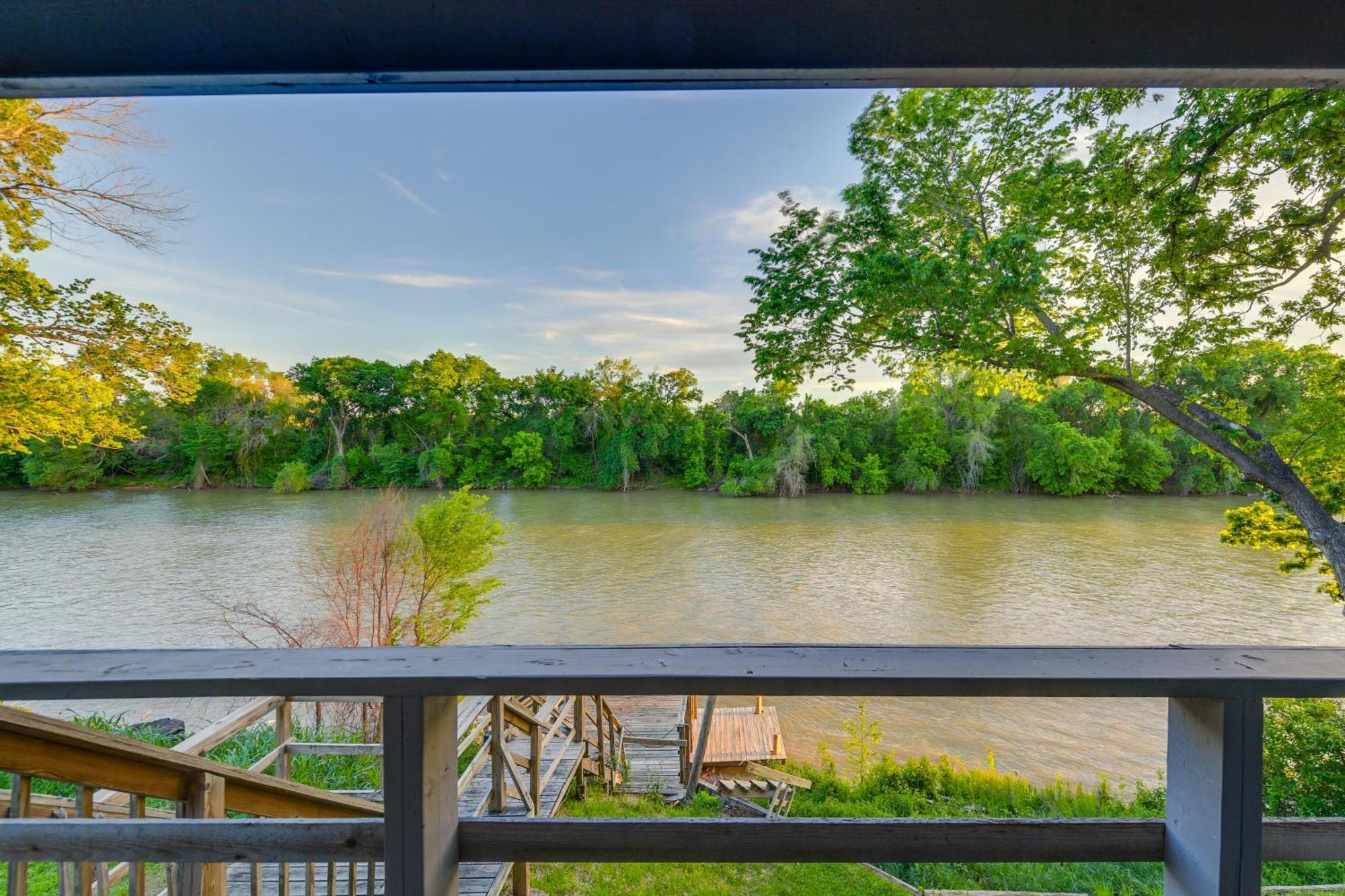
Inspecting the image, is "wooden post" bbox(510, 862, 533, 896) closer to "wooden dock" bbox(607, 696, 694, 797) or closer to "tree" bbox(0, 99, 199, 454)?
"wooden dock" bbox(607, 696, 694, 797)

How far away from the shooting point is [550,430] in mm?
9133

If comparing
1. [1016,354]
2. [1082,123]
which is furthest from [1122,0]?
[1016,354]

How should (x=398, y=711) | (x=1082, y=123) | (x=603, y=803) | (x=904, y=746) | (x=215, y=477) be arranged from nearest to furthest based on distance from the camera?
(x=398, y=711), (x=1082, y=123), (x=603, y=803), (x=904, y=746), (x=215, y=477)

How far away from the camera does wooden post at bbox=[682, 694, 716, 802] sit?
15.7 feet

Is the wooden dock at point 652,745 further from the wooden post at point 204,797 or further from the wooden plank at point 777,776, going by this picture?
the wooden post at point 204,797

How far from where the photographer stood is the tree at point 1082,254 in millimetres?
3316

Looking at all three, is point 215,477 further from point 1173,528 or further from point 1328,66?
point 1173,528

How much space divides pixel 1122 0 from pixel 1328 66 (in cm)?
32

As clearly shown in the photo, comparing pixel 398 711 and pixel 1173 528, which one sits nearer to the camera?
pixel 398 711

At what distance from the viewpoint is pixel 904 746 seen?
246 inches

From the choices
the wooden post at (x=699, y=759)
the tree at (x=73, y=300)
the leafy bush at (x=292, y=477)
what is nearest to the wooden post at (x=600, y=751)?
the wooden post at (x=699, y=759)

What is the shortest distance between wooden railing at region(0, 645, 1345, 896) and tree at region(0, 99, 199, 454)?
186 inches

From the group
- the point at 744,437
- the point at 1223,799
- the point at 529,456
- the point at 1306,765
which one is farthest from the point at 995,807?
the point at 744,437

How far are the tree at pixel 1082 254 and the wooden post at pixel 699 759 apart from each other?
342 cm
